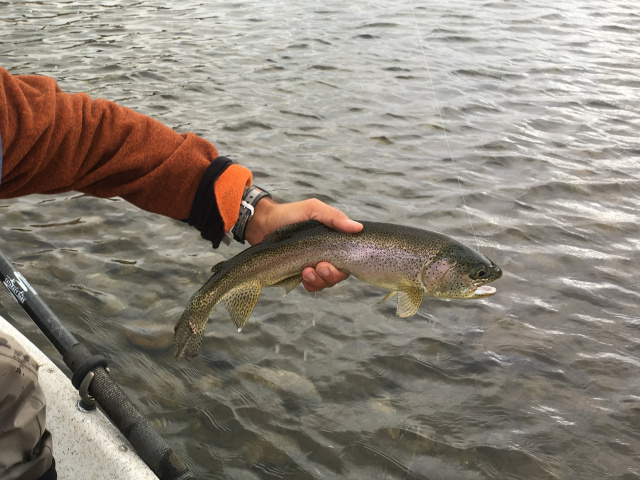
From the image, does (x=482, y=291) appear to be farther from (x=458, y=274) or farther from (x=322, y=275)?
(x=322, y=275)

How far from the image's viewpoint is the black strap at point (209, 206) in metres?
2.97

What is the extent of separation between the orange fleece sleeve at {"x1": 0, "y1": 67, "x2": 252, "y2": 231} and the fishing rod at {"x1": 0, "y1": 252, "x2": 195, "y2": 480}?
669 mm

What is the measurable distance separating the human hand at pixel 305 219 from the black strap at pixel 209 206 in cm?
19

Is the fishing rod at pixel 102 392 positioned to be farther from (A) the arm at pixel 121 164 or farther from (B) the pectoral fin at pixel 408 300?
(B) the pectoral fin at pixel 408 300

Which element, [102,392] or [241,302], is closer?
[102,392]

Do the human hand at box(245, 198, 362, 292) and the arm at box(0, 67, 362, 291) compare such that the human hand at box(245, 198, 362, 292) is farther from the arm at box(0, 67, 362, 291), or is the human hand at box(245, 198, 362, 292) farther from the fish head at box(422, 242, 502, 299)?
the fish head at box(422, 242, 502, 299)

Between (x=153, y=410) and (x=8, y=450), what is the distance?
6.26 ft

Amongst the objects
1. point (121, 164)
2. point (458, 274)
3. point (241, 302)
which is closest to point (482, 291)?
point (458, 274)

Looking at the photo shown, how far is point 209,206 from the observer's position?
3.02 metres

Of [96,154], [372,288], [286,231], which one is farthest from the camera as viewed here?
[372,288]

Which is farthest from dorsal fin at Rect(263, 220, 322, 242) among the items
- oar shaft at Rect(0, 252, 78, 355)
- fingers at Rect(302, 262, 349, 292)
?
oar shaft at Rect(0, 252, 78, 355)

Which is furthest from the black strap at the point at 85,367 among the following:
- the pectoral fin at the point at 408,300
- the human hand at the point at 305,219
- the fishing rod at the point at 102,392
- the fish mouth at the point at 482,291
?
the fish mouth at the point at 482,291

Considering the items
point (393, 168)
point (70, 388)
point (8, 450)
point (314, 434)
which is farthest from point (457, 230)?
point (8, 450)

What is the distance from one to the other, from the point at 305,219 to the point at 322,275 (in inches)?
11.8
